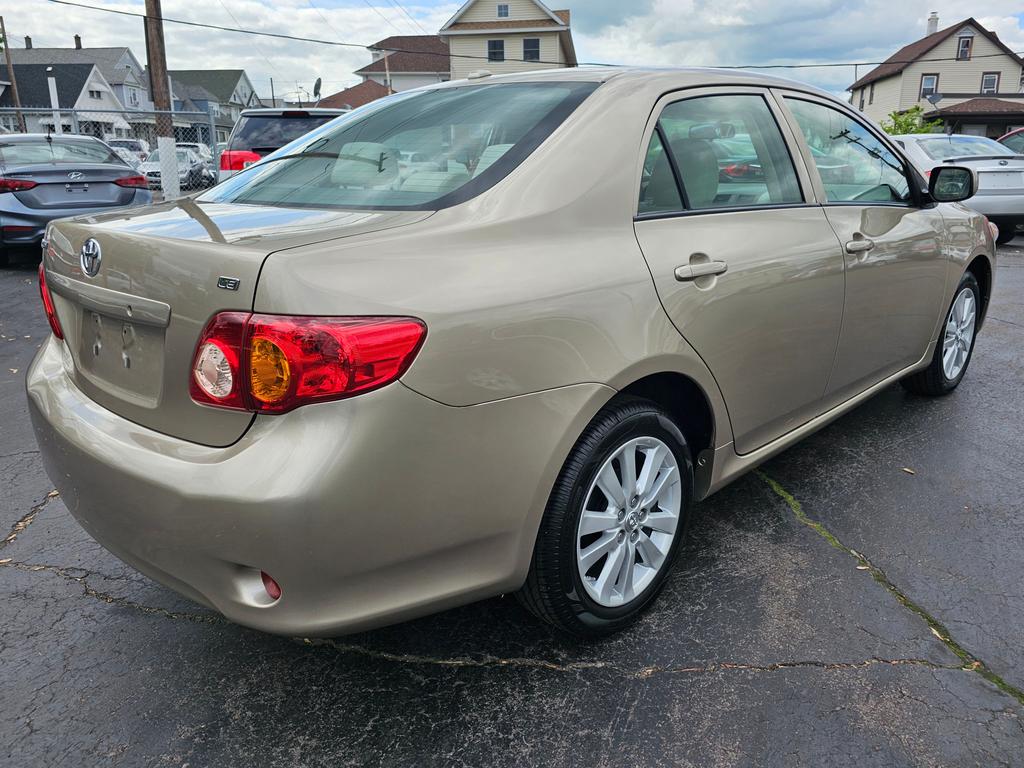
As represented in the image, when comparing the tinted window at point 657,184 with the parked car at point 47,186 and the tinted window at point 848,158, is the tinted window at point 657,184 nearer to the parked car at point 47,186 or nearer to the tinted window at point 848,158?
the tinted window at point 848,158

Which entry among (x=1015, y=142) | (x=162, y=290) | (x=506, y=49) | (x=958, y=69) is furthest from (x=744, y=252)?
(x=958, y=69)

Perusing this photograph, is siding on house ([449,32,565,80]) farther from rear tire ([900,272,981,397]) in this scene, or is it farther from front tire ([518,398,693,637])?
front tire ([518,398,693,637])

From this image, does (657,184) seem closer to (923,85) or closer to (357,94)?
(923,85)

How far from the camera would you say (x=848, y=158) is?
11.4ft

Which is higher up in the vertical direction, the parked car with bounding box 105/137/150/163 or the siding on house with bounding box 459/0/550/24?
the siding on house with bounding box 459/0/550/24

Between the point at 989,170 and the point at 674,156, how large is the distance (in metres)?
9.82

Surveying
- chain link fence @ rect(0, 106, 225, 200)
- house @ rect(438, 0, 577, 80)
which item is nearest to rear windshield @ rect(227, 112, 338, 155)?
chain link fence @ rect(0, 106, 225, 200)

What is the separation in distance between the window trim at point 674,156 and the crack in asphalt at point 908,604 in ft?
3.86

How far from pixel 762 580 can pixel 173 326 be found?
6.52ft

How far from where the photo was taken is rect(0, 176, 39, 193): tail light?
853 cm

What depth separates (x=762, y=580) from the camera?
2.75 metres

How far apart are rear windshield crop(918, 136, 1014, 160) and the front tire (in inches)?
408

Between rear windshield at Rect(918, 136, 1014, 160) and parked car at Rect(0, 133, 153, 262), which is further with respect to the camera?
rear windshield at Rect(918, 136, 1014, 160)

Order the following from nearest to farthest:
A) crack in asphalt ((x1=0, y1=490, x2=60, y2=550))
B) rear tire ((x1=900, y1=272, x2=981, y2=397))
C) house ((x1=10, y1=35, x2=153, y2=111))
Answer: crack in asphalt ((x1=0, y1=490, x2=60, y2=550)), rear tire ((x1=900, y1=272, x2=981, y2=397)), house ((x1=10, y1=35, x2=153, y2=111))
